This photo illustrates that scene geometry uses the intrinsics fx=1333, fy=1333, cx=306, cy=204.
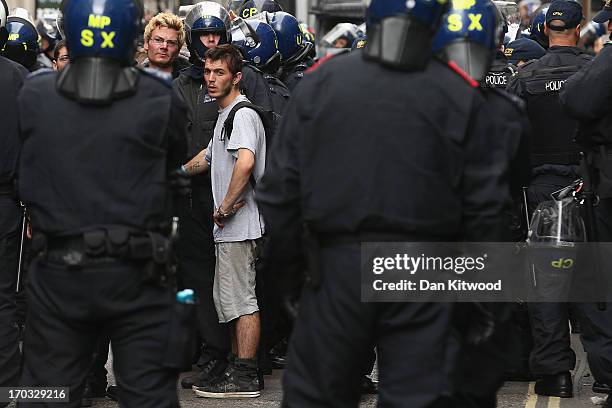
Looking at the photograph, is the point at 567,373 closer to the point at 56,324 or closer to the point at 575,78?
the point at 575,78

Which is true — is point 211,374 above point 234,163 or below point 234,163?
below

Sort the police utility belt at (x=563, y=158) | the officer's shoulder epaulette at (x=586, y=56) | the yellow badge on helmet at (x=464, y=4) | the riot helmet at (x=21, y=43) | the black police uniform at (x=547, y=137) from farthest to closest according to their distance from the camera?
the riot helmet at (x=21, y=43) → the officer's shoulder epaulette at (x=586, y=56) → the police utility belt at (x=563, y=158) → the black police uniform at (x=547, y=137) → the yellow badge on helmet at (x=464, y=4)

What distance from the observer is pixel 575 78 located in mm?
7105

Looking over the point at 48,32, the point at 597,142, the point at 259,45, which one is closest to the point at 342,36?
the point at 48,32

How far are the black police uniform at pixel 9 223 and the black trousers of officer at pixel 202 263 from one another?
1.45 metres

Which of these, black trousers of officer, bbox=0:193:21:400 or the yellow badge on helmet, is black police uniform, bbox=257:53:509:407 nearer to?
the yellow badge on helmet

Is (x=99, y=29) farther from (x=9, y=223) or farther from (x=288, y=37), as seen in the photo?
(x=288, y=37)

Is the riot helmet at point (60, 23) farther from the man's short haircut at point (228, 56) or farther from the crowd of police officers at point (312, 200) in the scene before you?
the man's short haircut at point (228, 56)

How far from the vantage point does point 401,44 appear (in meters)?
4.60

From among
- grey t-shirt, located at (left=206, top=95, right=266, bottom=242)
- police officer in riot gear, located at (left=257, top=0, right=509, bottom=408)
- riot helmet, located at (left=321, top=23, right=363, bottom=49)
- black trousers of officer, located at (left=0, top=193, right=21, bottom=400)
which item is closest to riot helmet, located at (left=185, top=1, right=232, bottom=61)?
grey t-shirt, located at (left=206, top=95, right=266, bottom=242)

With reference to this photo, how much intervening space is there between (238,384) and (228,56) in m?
1.94

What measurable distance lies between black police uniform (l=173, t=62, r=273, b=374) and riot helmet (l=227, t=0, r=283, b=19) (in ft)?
8.91

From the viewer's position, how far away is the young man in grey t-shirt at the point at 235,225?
7812 mm

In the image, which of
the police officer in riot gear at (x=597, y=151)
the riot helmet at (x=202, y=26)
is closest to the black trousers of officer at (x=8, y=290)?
the riot helmet at (x=202, y=26)
